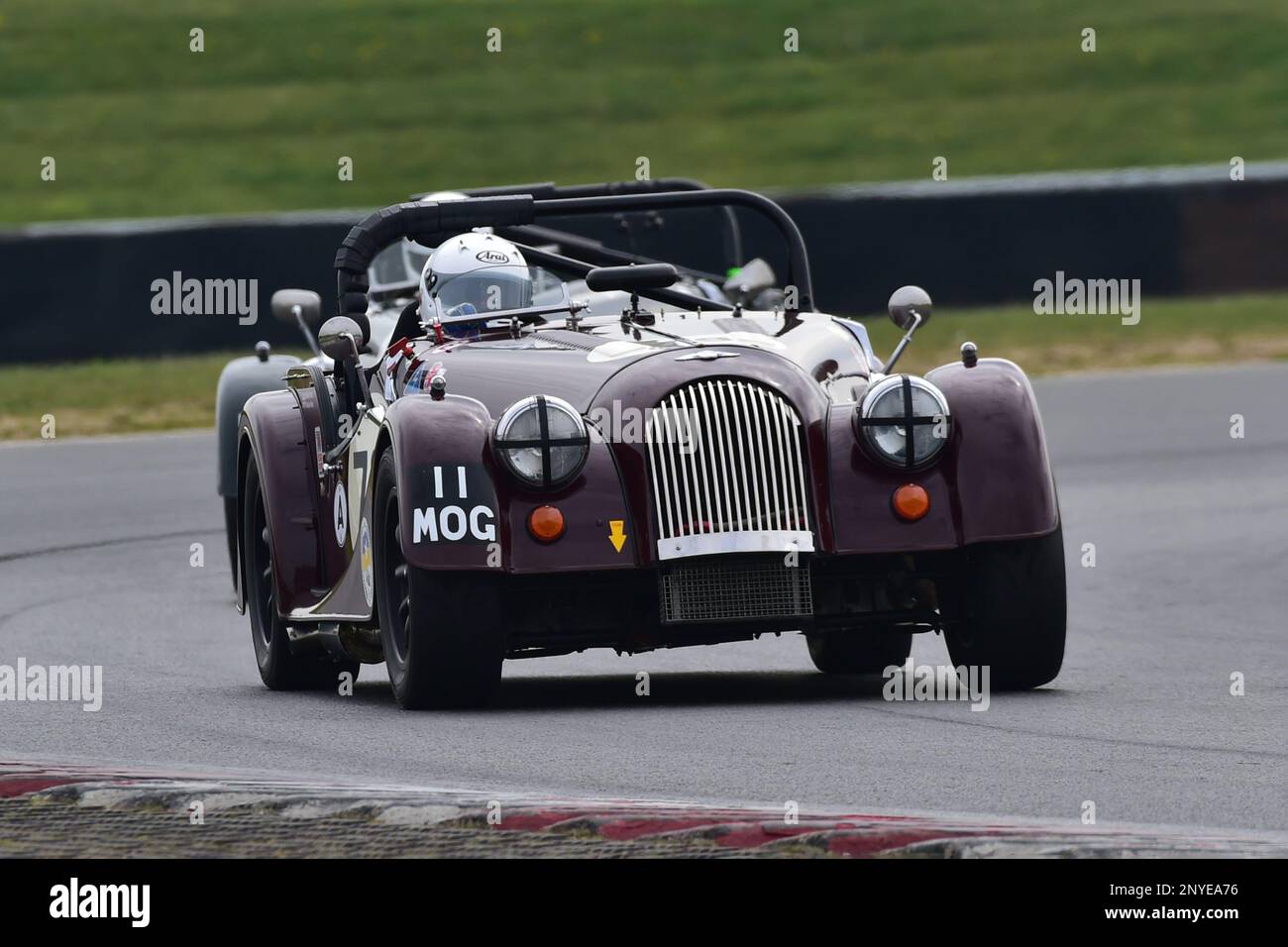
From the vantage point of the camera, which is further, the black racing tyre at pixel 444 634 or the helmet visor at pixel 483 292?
the helmet visor at pixel 483 292

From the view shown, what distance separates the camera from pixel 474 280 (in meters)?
8.77

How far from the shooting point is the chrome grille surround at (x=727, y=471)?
7.46m

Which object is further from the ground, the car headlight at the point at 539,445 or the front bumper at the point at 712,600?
the car headlight at the point at 539,445

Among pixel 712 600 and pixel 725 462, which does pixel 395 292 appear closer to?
pixel 725 462

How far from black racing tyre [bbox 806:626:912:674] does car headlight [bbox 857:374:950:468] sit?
180 centimetres

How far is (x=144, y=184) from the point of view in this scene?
91.6ft

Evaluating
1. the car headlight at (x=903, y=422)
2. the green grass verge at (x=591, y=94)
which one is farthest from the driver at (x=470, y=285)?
the green grass verge at (x=591, y=94)

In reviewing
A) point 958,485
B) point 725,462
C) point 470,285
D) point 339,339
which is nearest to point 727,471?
point 725,462

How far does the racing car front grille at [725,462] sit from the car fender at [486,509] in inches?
5.7

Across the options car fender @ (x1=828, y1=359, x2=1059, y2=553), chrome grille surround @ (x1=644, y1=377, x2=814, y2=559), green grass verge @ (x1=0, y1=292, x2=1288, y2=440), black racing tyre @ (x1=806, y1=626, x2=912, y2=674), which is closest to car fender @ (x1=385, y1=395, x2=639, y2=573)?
chrome grille surround @ (x1=644, y1=377, x2=814, y2=559)

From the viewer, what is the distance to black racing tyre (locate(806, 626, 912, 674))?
368 inches

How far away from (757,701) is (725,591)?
68 cm

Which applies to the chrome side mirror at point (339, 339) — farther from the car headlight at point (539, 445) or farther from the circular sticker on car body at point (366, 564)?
the car headlight at point (539, 445)

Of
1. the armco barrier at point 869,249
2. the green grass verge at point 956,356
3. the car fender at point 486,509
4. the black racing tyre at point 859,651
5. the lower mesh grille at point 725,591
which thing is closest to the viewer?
the car fender at point 486,509
